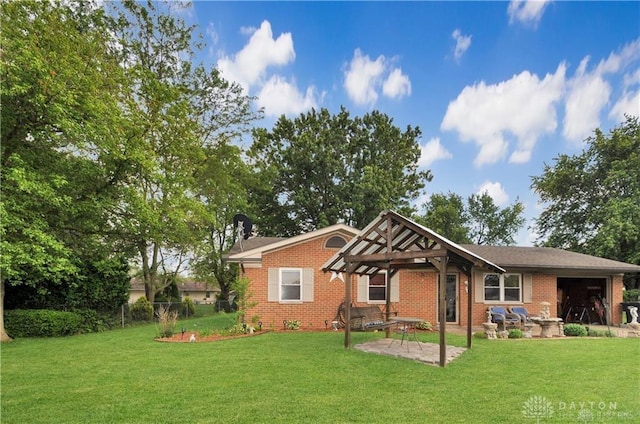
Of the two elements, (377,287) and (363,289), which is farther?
(377,287)

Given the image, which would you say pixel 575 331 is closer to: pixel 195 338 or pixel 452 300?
pixel 452 300

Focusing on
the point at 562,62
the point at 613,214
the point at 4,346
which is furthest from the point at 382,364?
the point at 613,214

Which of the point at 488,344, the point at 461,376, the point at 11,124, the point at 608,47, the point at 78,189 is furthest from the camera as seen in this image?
the point at 608,47

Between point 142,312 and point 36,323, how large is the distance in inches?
223

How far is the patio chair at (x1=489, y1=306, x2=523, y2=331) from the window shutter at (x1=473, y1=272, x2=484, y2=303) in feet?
2.48

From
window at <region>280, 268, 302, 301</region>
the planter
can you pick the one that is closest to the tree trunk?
window at <region>280, 268, 302, 301</region>

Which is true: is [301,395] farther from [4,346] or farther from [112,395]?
[4,346]

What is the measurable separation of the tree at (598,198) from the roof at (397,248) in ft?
62.2

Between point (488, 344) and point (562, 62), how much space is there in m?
12.0

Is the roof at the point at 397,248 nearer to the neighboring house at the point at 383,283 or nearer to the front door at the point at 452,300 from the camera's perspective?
the neighboring house at the point at 383,283

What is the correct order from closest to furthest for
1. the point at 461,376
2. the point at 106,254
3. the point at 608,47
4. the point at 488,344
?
→ the point at 461,376 → the point at 488,344 → the point at 608,47 → the point at 106,254

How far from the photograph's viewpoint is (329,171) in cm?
2809

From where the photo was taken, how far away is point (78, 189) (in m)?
12.4

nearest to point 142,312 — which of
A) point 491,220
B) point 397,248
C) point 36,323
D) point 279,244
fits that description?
point 36,323
